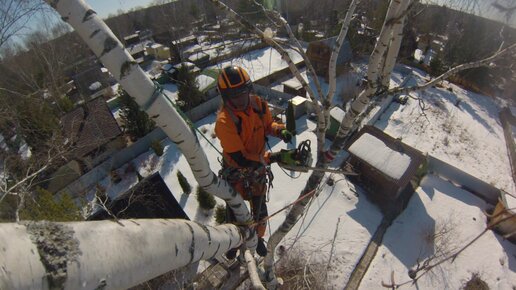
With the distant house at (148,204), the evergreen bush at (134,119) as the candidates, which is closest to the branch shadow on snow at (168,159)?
the evergreen bush at (134,119)

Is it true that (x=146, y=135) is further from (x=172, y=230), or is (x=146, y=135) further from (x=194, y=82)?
(x=172, y=230)

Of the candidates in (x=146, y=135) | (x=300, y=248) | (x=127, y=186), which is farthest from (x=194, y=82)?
(x=300, y=248)

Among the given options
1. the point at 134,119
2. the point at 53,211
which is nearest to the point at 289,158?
the point at 53,211

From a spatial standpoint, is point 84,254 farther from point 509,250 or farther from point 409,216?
point 509,250

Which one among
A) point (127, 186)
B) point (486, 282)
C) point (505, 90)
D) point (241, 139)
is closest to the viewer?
point (241, 139)

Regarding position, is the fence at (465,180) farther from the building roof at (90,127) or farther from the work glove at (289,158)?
the building roof at (90,127)
